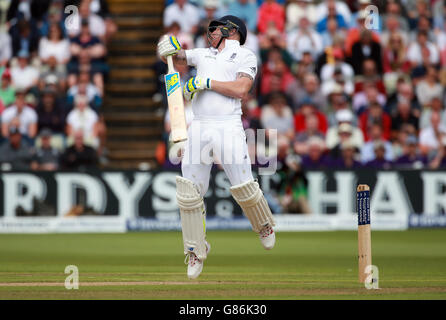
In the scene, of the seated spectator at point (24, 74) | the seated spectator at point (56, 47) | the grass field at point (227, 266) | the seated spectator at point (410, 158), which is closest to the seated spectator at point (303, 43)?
Result: the seated spectator at point (410, 158)

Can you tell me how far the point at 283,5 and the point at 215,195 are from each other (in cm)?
475

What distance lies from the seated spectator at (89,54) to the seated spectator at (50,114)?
1.06 meters

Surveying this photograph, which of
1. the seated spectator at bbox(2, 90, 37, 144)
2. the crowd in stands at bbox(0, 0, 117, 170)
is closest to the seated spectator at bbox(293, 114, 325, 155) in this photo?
the crowd in stands at bbox(0, 0, 117, 170)

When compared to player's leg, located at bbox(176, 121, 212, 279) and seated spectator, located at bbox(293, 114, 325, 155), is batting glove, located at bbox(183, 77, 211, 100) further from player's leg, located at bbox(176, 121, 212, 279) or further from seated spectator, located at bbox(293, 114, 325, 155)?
seated spectator, located at bbox(293, 114, 325, 155)

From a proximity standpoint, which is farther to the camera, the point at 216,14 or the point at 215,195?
the point at 216,14

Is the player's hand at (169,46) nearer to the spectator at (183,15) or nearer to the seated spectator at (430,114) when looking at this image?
the seated spectator at (430,114)

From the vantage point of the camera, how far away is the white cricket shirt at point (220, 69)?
8.39 metres

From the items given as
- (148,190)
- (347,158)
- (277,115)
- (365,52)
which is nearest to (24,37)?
(148,190)

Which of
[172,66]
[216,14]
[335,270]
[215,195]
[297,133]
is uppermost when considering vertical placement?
[216,14]

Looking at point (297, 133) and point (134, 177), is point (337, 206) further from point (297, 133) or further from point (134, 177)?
point (134, 177)

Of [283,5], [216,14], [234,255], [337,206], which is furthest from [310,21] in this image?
[234,255]

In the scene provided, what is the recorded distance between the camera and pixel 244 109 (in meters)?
16.6

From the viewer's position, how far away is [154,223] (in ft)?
51.9

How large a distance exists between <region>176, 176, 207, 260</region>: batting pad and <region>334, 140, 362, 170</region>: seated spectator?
26.2 ft
